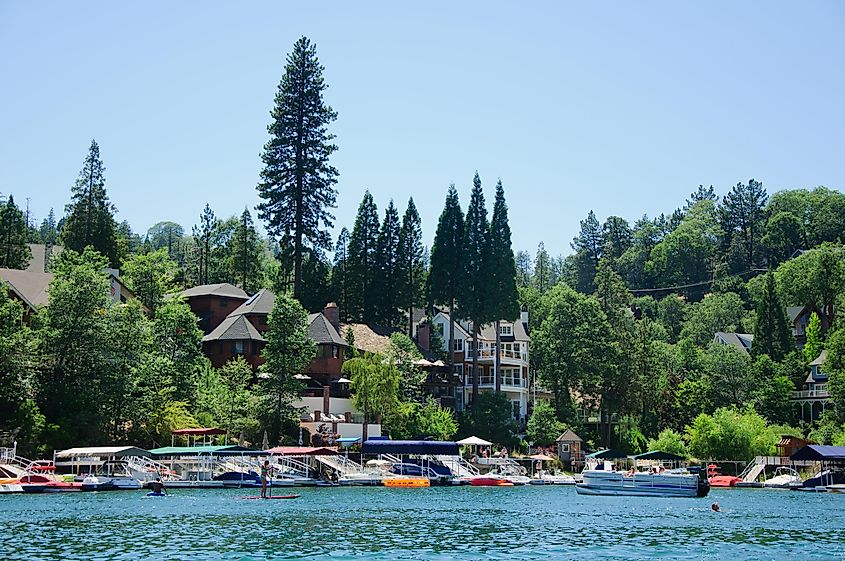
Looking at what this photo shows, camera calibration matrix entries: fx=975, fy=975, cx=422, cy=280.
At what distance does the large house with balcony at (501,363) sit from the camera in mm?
97500

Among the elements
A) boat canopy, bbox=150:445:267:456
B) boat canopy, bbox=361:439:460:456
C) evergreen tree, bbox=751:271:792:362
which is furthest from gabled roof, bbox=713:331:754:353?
boat canopy, bbox=150:445:267:456

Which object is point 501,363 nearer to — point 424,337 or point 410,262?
point 424,337

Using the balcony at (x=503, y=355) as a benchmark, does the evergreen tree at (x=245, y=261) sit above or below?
above

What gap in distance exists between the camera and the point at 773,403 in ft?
310

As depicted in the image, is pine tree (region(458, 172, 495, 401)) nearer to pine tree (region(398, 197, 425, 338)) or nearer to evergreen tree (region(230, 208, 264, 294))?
pine tree (region(398, 197, 425, 338))

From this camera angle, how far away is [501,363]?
318ft

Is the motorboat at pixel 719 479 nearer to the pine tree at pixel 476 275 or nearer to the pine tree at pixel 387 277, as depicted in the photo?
the pine tree at pixel 476 275

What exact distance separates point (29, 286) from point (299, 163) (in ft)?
86.6

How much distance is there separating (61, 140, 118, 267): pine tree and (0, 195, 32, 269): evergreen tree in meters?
7.59

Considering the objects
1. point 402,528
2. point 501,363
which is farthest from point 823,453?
point 402,528

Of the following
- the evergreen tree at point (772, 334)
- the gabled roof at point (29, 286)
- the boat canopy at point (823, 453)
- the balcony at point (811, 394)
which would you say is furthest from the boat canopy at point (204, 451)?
the evergreen tree at point (772, 334)

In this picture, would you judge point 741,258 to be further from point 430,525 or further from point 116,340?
point 430,525

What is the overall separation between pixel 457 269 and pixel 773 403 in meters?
33.3

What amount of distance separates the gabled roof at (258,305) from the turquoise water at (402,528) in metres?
32.1
